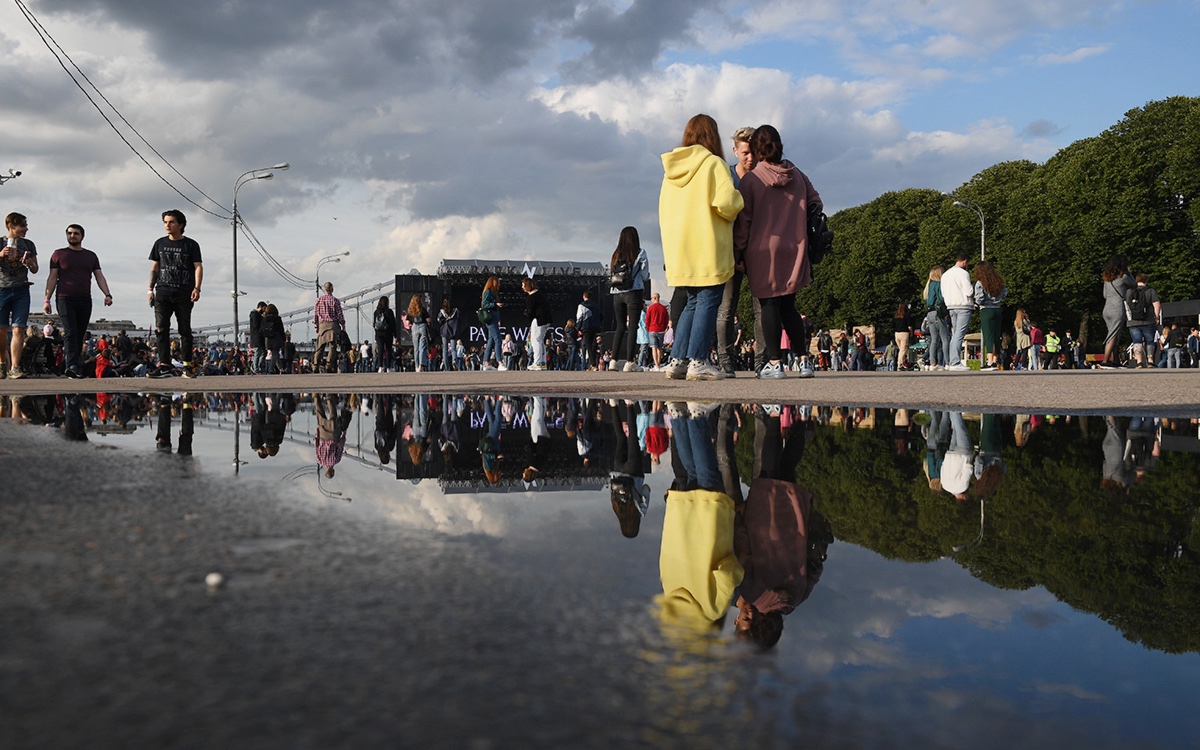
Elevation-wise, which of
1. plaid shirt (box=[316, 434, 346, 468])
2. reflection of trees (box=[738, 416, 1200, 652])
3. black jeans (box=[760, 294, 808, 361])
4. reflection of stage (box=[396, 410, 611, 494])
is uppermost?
black jeans (box=[760, 294, 808, 361])

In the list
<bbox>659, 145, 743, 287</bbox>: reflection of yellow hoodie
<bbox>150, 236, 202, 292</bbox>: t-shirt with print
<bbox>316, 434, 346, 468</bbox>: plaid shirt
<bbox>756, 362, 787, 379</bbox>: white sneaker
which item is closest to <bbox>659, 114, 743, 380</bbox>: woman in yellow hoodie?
<bbox>659, 145, 743, 287</bbox>: reflection of yellow hoodie

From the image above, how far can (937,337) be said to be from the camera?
16.8 meters

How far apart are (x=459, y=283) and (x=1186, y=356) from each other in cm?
5951

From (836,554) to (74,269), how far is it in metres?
11.8

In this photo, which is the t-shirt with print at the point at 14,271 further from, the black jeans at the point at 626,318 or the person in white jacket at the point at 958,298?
the person in white jacket at the point at 958,298

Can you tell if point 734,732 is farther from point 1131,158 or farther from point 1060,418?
point 1131,158

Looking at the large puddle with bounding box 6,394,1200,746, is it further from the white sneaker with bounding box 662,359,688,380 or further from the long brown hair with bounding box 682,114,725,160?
the white sneaker with bounding box 662,359,688,380

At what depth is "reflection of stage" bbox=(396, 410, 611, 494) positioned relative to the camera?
8.82 feet

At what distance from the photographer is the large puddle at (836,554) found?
101 centimetres

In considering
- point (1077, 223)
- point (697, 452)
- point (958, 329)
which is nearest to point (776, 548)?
point (697, 452)

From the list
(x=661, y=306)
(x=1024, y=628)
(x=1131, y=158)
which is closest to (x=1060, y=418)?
(x=1024, y=628)

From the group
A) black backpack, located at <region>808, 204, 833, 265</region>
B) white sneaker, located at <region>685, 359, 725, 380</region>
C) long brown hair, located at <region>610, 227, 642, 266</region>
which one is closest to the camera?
black backpack, located at <region>808, 204, 833, 265</region>

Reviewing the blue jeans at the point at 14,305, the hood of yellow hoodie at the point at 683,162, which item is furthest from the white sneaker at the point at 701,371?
the blue jeans at the point at 14,305

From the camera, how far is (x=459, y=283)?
79375 millimetres
